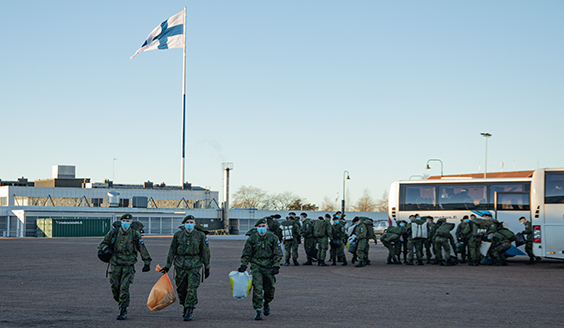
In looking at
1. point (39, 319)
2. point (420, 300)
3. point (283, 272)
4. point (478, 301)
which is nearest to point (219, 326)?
point (39, 319)

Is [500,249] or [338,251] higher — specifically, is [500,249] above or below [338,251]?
above

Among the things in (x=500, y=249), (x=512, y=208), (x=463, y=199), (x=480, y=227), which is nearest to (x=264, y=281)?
(x=480, y=227)

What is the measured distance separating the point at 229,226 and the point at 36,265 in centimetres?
5527

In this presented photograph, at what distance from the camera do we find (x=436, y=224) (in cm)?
2262

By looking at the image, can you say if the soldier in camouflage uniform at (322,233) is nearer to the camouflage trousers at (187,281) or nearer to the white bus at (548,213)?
the white bus at (548,213)

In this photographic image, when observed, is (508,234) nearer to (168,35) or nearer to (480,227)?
(480,227)

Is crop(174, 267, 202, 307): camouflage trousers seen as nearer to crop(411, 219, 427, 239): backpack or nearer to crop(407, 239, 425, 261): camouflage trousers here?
crop(411, 219, 427, 239): backpack

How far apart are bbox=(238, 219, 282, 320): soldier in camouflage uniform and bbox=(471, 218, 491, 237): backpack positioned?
12.9m

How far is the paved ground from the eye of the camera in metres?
9.94

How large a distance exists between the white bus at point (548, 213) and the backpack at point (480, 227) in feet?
5.02

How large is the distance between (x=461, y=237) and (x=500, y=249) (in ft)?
4.43

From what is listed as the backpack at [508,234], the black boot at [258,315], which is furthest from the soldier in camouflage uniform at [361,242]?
the black boot at [258,315]

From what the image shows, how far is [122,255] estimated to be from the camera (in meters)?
10.5

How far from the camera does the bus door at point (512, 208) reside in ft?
76.6
